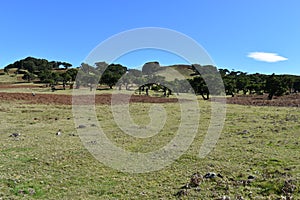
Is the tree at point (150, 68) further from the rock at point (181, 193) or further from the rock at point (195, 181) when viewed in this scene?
the rock at point (181, 193)

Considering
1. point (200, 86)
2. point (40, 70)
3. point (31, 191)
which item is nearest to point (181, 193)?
point (31, 191)

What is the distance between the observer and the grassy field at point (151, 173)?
10164 millimetres

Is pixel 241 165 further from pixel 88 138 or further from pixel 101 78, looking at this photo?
pixel 101 78

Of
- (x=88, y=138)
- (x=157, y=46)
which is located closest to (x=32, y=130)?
(x=88, y=138)

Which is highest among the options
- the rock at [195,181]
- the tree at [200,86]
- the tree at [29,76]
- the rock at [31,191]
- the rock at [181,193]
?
the tree at [29,76]

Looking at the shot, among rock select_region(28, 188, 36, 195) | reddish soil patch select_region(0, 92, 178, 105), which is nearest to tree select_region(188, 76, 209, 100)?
reddish soil patch select_region(0, 92, 178, 105)

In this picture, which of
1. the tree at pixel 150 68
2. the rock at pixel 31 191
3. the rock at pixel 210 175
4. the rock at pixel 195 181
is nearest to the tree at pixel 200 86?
the tree at pixel 150 68

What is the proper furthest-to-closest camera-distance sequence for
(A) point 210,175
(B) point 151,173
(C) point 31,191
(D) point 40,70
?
1. (D) point 40,70
2. (B) point 151,173
3. (A) point 210,175
4. (C) point 31,191

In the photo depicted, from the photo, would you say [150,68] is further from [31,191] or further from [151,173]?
[31,191]

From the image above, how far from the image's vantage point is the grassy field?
1016 centimetres

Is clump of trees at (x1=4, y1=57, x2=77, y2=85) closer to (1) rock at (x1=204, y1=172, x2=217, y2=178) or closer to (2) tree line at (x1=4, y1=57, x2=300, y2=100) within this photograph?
(2) tree line at (x1=4, y1=57, x2=300, y2=100)

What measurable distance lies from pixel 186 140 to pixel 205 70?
1946 inches

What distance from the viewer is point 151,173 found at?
41.4 ft

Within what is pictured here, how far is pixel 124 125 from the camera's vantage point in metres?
26.8
